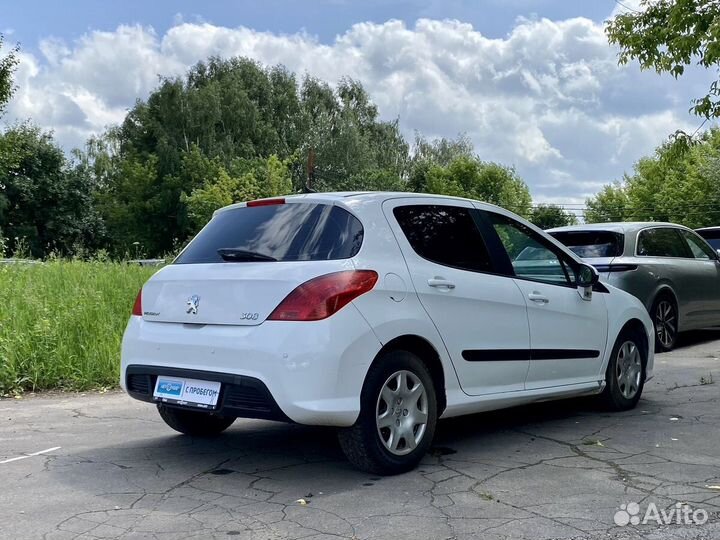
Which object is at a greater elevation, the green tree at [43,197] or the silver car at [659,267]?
the green tree at [43,197]

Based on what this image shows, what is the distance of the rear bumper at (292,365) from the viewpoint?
14.3ft

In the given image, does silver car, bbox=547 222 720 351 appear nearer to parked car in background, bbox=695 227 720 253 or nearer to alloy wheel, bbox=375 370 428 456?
parked car in background, bbox=695 227 720 253

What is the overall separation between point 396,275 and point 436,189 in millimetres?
Result: 58668

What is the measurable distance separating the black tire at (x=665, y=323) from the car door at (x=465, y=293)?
5.43m

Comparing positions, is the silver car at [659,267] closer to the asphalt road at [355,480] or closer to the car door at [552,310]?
the asphalt road at [355,480]

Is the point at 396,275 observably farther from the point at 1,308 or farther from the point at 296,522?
the point at 1,308

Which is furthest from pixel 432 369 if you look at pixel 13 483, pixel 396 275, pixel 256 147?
pixel 256 147

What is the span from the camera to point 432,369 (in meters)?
5.05

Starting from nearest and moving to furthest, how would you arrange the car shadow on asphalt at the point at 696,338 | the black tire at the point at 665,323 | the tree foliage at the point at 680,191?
the black tire at the point at 665,323
the car shadow on asphalt at the point at 696,338
the tree foliage at the point at 680,191

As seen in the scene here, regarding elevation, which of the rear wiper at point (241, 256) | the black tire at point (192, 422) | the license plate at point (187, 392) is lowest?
the black tire at point (192, 422)

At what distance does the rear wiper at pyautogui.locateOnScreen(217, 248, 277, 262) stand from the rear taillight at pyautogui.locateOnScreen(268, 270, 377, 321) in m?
0.39

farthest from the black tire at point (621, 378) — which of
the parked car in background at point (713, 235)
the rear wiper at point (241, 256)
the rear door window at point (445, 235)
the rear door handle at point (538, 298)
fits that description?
the parked car in background at point (713, 235)

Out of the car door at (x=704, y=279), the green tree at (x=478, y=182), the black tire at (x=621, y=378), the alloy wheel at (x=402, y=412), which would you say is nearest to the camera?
the alloy wheel at (x=402, y=412)

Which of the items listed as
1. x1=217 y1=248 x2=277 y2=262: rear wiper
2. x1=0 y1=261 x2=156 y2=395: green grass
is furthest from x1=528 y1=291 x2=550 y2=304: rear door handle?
x1=0 y1=261 x2=156 y2=395: green grass
